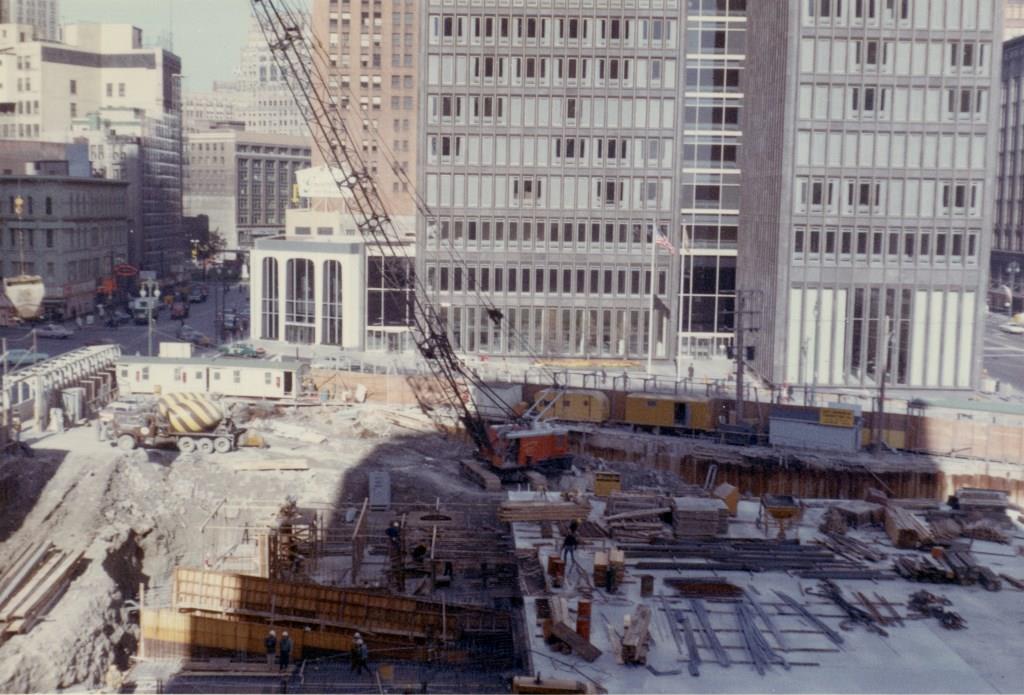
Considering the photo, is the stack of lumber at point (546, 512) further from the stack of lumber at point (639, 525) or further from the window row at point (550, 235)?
the window row at point (550, 235)

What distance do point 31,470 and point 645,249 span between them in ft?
184

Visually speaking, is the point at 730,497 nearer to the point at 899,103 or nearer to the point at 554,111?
the point at 899,103

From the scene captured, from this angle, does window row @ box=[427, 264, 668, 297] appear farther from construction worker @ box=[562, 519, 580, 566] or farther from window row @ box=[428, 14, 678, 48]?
construction worker @ box=[562, 519, 580, 566]

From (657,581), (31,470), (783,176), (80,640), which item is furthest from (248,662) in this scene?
(783,176)

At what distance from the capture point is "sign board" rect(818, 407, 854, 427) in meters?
70.2

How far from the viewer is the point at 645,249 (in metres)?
99.7

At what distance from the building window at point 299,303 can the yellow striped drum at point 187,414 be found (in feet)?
126

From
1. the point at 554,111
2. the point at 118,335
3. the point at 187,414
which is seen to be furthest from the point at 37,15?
the point at 187,414

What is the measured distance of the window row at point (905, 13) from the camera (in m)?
85.6

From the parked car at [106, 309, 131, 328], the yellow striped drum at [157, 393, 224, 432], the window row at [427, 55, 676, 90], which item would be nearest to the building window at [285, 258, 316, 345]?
the window row at [427, 55, 676, 90]

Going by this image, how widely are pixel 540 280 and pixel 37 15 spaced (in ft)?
374

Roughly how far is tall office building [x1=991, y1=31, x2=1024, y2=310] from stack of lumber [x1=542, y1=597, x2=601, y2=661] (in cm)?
13781

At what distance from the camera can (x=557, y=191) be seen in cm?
9900

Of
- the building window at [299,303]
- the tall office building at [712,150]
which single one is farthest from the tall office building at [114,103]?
the tall office building at [712,150]
